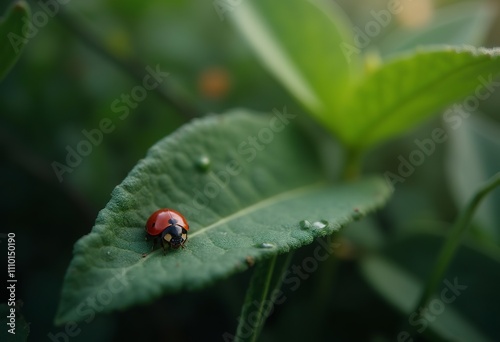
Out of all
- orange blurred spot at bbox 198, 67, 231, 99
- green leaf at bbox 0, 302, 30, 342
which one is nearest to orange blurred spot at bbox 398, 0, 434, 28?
orange blurred spot at bbox 198, 67, 231, 99

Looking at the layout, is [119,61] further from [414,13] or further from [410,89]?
[414,13]

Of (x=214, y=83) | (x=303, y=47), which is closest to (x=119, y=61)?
(x=214, y=83)

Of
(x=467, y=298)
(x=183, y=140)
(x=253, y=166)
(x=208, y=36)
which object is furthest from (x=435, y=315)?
(x=208, y=36)

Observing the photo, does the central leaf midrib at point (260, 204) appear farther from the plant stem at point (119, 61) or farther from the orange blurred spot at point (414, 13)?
the orange blurred spot at point (414, 13)

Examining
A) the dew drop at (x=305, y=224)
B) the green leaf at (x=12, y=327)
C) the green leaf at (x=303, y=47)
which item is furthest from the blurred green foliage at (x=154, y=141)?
the dew drop at (x=305, y=224)

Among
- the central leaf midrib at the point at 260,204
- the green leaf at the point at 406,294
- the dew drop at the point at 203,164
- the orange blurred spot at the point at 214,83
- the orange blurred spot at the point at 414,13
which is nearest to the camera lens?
the central leaf midrib at the point at 260,204

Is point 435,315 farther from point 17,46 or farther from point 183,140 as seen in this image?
point 17,46

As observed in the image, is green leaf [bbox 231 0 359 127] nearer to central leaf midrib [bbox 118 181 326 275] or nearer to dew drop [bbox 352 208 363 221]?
central leaf midrib [bbox 118 181 326 275]
